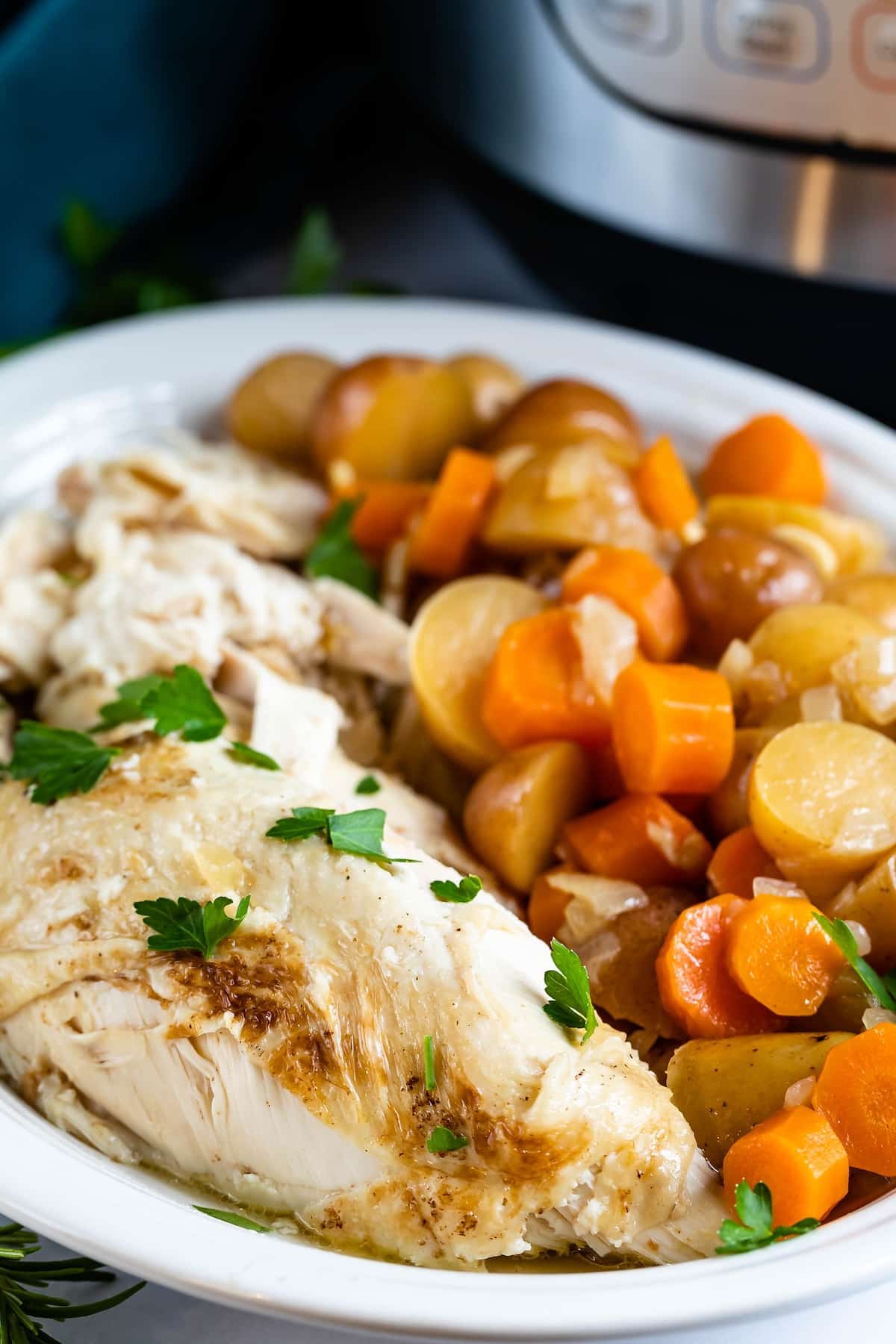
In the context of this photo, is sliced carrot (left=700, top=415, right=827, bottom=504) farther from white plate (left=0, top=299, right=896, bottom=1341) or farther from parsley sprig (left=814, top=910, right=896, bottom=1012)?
parsley sprig (left=814, top=910, right=896, bottom=1012)

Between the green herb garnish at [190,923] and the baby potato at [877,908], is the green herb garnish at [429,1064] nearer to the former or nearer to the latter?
the green herb garnish at [190,923]

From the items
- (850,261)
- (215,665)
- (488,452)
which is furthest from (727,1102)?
(850,261)

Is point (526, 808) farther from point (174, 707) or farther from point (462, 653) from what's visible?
point (174, 707)

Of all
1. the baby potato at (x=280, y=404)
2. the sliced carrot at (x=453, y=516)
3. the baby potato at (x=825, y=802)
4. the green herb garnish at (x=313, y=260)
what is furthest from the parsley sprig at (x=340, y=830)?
the green herb garnish at (x=313, y=260)

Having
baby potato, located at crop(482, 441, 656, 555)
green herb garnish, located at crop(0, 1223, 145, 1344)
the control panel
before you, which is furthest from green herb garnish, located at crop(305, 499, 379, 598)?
green herb garnish, located at crop(0, 1223, 145, 1344)

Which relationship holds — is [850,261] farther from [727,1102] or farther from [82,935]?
[82,935]

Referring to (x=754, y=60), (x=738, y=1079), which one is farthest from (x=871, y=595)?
(x=754, y=60)
